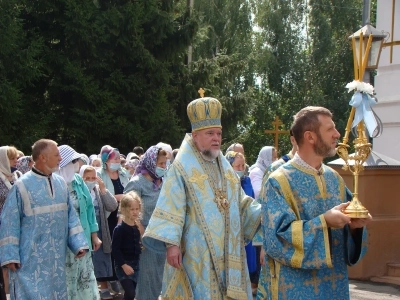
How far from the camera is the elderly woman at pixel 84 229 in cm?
725

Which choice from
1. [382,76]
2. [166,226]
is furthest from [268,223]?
[382,76]

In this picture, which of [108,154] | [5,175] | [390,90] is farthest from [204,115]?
A: [390,90]

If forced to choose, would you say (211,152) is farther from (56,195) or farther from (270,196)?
(56,195)

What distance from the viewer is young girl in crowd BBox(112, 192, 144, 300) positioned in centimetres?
776

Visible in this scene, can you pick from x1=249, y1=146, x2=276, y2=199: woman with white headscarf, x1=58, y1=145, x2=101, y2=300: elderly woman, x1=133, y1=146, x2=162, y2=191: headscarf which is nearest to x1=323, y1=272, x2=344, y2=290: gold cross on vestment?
x1=58, y1=145, x2=101, y2=300: elderly woman

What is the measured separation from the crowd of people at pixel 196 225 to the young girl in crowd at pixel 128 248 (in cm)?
1

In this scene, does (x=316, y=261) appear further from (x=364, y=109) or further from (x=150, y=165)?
(x=150, y=165)

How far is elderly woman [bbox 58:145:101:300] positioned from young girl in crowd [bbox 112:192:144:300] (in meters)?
0.25

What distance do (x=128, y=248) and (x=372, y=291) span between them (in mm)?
3176

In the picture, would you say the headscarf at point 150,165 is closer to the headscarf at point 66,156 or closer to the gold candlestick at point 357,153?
the headscarf at point 66,156

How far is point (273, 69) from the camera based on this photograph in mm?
34406

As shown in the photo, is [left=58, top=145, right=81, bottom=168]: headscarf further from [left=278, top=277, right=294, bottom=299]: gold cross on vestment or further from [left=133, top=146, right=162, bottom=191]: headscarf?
[left=278, top=277, right=294, bottom=299]: gold cross on vestment

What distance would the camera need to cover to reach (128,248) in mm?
7801

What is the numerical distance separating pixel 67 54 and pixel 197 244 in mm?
17360
